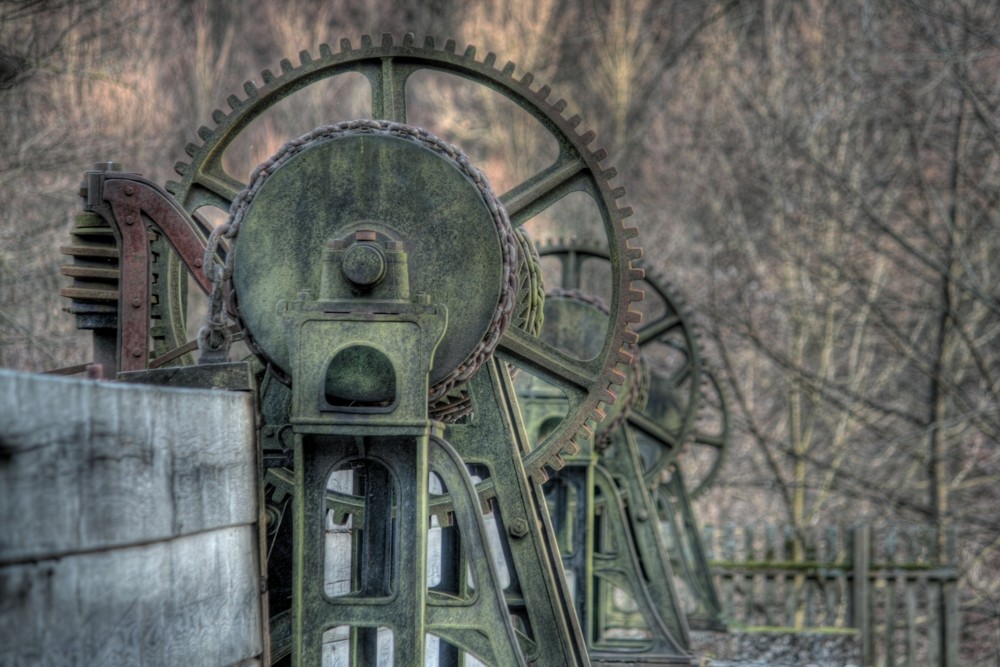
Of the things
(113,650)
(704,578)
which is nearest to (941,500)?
(704,578)

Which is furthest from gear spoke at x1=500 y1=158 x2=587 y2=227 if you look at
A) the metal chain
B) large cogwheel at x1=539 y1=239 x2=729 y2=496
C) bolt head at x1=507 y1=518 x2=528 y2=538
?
large cogwheel at x1=539 y1=239 x2=729 y2=496

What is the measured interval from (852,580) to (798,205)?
561 centimetres

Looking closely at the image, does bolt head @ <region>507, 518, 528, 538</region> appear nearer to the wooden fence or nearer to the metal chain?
the metal chain

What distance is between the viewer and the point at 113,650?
10.3 ft

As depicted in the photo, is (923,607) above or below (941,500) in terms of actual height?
below

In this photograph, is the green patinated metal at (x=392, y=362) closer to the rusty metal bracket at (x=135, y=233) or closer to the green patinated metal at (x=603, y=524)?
the rusty metal bracket at (x=135, y=233)

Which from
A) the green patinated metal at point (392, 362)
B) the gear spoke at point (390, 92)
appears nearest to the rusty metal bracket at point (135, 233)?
the green patinated metal at point (392, 362)

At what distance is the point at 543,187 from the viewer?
554 centimetres

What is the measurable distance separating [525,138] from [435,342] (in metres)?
19.9

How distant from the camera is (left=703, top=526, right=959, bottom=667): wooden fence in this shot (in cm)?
1389

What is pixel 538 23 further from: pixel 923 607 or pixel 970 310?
pixel 923 607

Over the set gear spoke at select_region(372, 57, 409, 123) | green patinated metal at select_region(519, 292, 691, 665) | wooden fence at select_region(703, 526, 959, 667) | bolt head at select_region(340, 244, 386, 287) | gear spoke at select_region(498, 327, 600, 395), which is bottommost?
wooden fence at select_region(703, 526, 959, 667)

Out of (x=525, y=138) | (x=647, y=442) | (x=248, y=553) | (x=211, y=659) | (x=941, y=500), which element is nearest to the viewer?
(x=211, y=659)

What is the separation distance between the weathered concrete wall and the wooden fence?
411 inches
